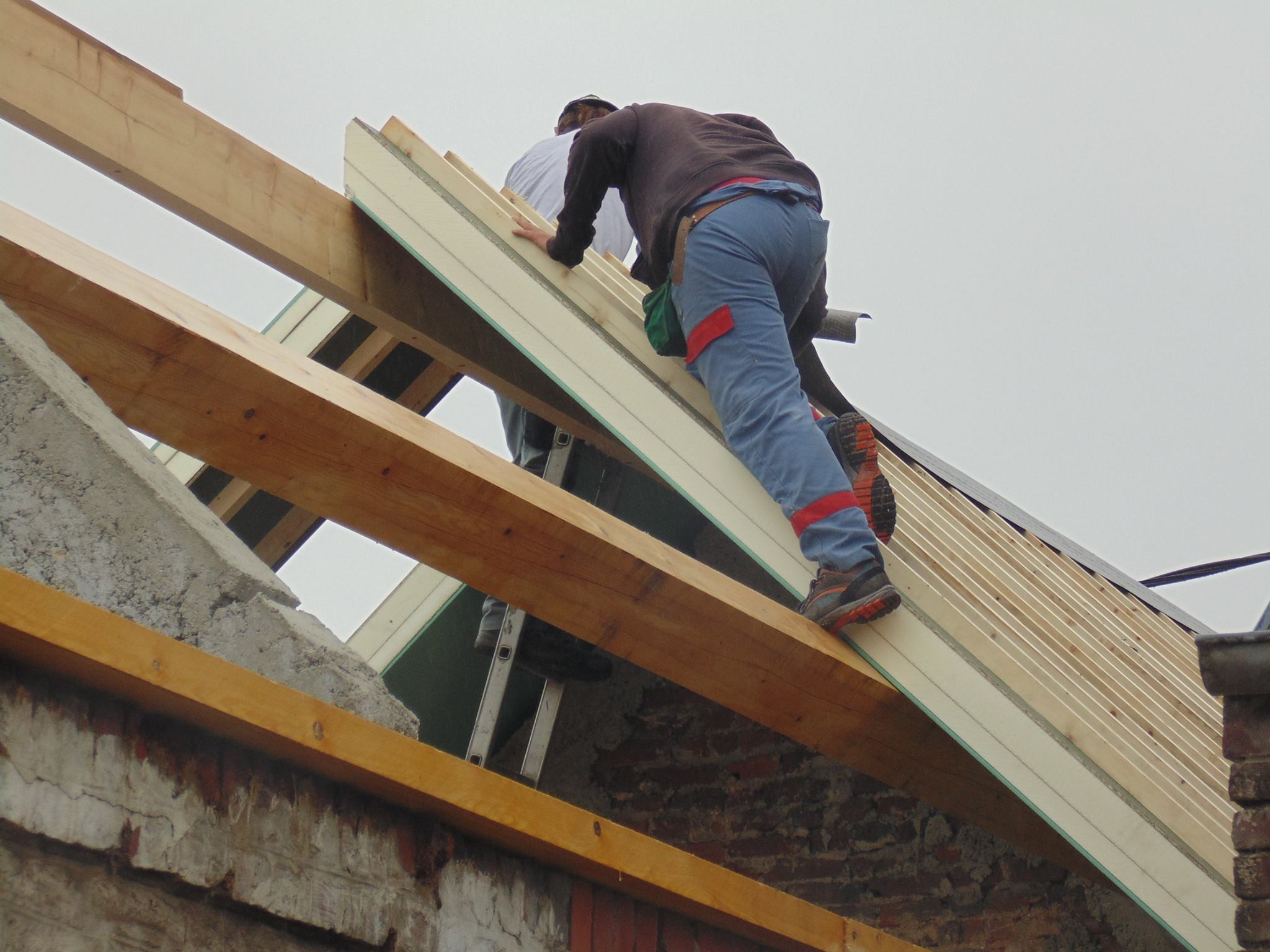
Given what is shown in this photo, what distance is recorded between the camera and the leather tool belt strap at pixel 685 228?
11.1ft

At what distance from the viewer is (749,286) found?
3324mm

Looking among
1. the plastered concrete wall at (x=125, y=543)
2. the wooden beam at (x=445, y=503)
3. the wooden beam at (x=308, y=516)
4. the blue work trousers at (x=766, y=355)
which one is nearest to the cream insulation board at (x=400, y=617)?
the wooden beam at (x=308, y=516)

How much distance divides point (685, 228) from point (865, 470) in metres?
0.75

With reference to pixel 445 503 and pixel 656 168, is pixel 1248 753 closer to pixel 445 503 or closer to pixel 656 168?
pixel 445 503

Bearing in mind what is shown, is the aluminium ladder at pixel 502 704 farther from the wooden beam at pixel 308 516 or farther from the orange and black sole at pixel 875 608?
the wooden beam at pixel 308 516

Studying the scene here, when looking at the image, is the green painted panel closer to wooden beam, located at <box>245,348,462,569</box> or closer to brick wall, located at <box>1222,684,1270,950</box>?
wooden beam, located at <box>245,348,462,569</box>

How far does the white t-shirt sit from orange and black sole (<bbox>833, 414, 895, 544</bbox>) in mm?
1892

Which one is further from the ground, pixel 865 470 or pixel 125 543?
pixel 865 470

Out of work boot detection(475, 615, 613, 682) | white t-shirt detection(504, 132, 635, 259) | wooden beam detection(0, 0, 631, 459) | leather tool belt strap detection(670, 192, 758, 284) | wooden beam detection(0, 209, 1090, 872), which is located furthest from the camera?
white t-shirt detection(504, 132, 635, 259)

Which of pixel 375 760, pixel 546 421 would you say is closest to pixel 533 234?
pixel 546 421

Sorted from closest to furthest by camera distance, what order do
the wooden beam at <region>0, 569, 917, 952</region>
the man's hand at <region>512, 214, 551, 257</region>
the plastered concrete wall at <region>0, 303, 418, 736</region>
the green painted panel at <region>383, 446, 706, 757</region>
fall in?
the wooden beam at <region>0, 569, 917, 952</region>, the plastered concrete wall at <region>0, 303, 418, 736</region>, the man's hand at <region>512, 214, 551, 257</region>, the green painted panel at <region>383, 446, 706, 757</region>

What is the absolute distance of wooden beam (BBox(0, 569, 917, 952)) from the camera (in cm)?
141

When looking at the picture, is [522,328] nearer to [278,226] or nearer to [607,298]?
[607,298]

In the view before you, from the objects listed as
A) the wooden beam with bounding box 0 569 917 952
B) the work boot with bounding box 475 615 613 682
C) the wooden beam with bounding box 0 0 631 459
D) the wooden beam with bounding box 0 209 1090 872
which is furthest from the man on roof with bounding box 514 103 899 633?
the work boot with bounding box 475 615 613 682
